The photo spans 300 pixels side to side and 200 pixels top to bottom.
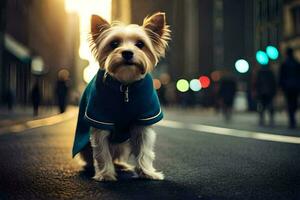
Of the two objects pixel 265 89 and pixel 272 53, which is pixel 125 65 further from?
pixel 272 53

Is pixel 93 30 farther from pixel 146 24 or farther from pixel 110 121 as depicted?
pixel 110 121

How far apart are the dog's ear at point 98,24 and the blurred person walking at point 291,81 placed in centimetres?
1077

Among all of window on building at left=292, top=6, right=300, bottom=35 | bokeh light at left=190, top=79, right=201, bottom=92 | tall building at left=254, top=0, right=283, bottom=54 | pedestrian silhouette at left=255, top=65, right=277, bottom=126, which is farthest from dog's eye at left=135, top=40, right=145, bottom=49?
bokeh light at left=190, top=79, right=201, bottom=92

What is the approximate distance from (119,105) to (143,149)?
0.48 metres

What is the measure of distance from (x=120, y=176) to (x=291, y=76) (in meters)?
10.7

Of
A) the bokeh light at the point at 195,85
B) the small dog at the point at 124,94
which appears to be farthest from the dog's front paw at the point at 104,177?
the bokeh light at the point at 195,85

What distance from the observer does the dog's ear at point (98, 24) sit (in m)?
5.19

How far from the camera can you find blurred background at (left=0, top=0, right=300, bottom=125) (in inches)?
1420

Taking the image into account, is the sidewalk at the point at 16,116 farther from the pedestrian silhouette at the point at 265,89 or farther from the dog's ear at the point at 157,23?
the dog's ear at the point at 157,23

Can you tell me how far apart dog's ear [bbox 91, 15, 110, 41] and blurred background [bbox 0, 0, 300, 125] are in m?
0.29

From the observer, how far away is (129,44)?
4.98 meters

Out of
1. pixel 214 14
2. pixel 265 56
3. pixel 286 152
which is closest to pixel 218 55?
pixel 214 14

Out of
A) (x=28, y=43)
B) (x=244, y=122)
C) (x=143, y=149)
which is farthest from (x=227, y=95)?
(x=28, y=43)

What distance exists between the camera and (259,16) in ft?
183
